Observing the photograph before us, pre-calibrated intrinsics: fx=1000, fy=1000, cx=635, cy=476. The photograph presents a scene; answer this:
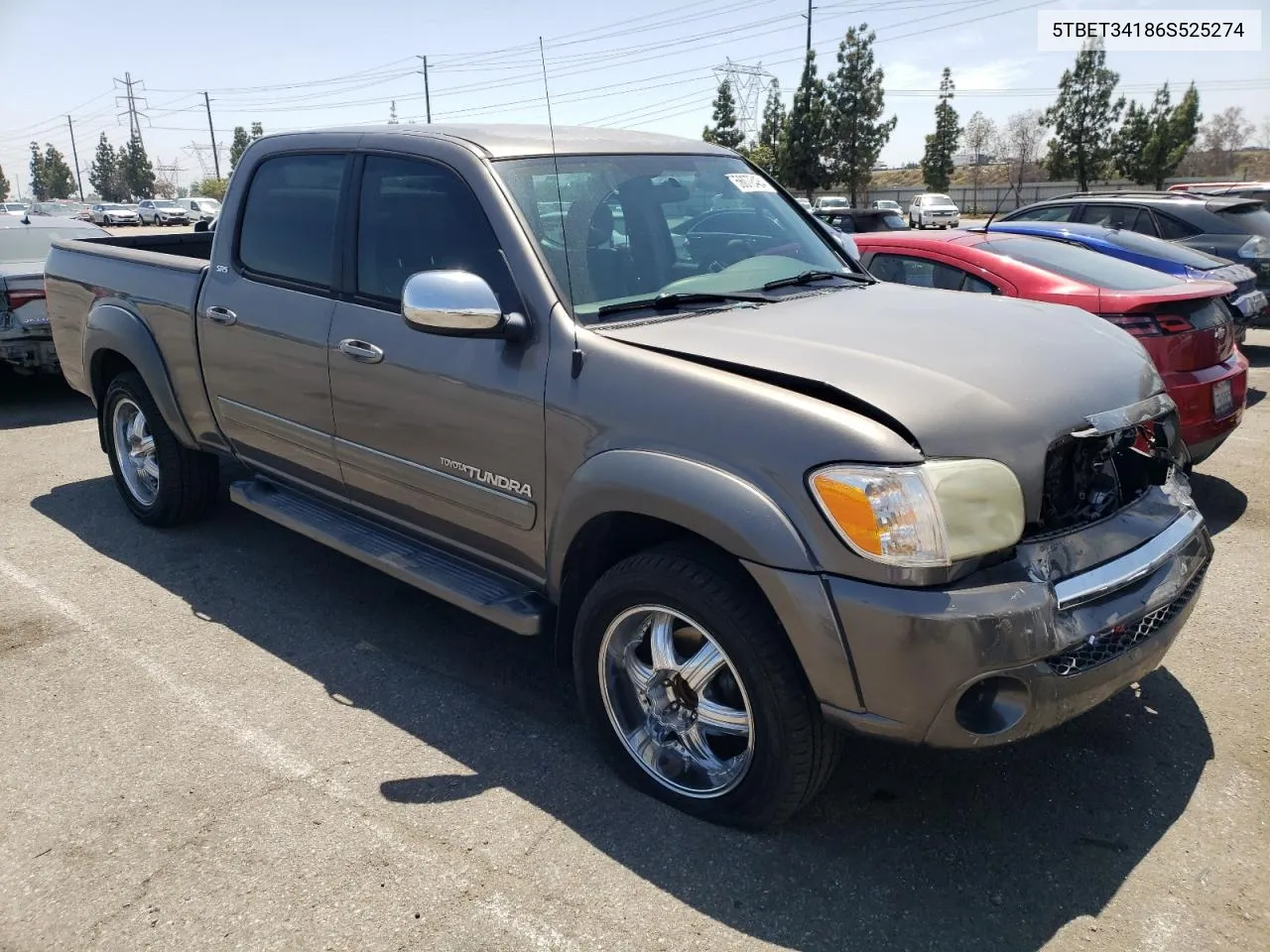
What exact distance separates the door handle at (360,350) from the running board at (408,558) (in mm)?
725

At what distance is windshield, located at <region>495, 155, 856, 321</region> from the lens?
11.0ft

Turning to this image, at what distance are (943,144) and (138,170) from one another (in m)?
77.6

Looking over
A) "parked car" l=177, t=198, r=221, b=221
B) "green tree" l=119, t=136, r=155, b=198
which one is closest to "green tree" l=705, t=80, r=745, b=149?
"parked car" l=177, t=198, r=221, b=221

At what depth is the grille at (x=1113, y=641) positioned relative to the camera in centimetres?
253

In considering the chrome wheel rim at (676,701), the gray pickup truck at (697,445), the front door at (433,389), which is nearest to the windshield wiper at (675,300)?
the gray pickup truck at (697,445)

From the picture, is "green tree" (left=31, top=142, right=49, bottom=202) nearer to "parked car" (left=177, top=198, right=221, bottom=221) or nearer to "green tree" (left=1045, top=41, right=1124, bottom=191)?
"parked car" (left=177, top=198, right=221, bottom=221)

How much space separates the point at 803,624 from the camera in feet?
8.20

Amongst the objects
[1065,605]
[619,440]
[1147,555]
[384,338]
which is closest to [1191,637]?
[1147,555]

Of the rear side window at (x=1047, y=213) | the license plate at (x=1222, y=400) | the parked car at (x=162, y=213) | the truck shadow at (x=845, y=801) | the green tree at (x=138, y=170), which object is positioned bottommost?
the truck shadow at (x=845, y=801)

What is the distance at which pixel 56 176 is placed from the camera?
11738cm

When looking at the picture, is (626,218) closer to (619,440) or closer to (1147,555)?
(619,440)

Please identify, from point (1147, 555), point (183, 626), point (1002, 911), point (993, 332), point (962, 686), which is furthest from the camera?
point (183, 626)

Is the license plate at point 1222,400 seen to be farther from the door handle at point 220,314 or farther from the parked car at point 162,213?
the parked car at point 162,213

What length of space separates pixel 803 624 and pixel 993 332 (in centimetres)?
124
